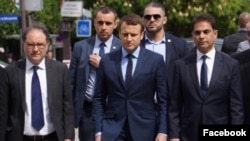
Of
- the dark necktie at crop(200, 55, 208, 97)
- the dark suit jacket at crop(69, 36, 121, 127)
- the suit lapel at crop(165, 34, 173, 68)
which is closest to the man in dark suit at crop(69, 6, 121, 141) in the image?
the dark suit jacket at crop(69, 36, 121, 127)

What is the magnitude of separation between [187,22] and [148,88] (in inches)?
1024

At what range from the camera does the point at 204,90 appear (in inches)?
242

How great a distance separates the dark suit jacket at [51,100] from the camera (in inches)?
247

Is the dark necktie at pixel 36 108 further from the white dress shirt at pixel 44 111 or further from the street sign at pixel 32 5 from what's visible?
the street sign at pixel 32 5

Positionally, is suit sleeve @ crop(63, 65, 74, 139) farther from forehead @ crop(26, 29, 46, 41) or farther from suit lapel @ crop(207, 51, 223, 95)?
suit lapel @ crop(207, 51, 223, 95)

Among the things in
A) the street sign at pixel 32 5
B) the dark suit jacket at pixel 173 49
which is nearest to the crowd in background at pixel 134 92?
the dark suit jacket at pixel 173 49

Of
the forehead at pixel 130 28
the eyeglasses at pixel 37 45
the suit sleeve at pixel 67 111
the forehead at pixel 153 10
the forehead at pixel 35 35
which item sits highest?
the forehead at pixel 153 10

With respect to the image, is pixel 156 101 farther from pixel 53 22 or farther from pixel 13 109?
pixel 53 22

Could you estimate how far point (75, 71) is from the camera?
7629mm

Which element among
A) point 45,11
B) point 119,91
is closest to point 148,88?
point 119,91

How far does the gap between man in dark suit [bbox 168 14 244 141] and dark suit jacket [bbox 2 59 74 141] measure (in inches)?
37.3

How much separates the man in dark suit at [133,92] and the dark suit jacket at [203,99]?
0.16m

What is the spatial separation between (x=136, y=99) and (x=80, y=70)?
134 cm

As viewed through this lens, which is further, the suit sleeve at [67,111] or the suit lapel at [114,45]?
the suit lapel at [114,45]
